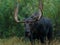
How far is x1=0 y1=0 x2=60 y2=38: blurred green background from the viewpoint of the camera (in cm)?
1239

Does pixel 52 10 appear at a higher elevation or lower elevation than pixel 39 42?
higher

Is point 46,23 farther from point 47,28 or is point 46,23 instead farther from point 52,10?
point 52,10

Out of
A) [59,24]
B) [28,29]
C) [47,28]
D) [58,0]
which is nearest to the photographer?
[28,29]

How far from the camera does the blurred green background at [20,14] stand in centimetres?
1239

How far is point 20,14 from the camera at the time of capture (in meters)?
12.6

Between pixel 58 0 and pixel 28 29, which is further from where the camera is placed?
pixel 58 0

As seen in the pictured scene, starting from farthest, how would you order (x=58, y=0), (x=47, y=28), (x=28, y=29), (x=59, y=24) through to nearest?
(x=58, y=0) → (x=59, y=24) → (x=47, y=28) → (x=28, y=29)

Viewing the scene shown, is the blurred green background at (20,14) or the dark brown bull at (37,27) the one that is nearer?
the dark brown bull at (37,27)

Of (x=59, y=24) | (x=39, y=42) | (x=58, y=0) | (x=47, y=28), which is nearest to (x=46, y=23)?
(x=47, y=28)

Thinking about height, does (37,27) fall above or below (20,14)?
below

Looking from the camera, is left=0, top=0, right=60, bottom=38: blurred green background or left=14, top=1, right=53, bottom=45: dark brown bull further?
left=0, top=0, right=60, bottom=38: blurred green background

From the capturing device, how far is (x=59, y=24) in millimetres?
12234

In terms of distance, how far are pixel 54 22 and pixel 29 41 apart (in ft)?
7.75

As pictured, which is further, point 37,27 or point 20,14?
point 20,14
